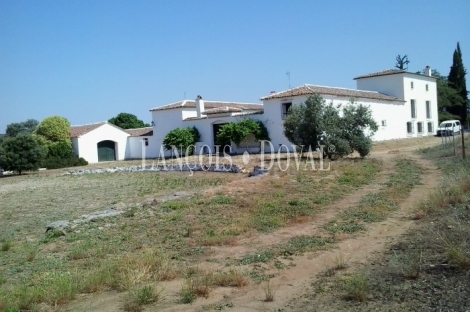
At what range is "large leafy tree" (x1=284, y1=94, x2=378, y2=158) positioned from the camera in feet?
78.2

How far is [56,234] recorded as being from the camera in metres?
10.6

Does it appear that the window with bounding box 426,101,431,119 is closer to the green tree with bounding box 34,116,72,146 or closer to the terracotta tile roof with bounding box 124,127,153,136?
the terracotta tile roof with bounding box 124,127,153,136

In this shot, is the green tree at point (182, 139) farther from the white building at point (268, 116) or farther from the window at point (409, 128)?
the window at point (409, 128)

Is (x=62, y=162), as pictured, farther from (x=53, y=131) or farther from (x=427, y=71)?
(x=427, y=71)

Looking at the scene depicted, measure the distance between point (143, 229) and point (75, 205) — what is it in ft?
20.6

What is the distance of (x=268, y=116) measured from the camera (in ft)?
119

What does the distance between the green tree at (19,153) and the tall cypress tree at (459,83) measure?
51.7 m

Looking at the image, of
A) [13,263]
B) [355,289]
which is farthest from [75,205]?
[355,289]

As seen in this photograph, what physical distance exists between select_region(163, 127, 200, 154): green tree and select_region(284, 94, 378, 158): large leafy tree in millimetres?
17503

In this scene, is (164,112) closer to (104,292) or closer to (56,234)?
(56,234)

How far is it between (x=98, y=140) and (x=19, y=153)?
43.8 ft

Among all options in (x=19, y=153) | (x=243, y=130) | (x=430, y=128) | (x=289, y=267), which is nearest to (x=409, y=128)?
(x=430, y=128)

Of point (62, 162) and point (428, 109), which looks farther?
point (428, 109)

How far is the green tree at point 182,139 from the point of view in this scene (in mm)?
40875
